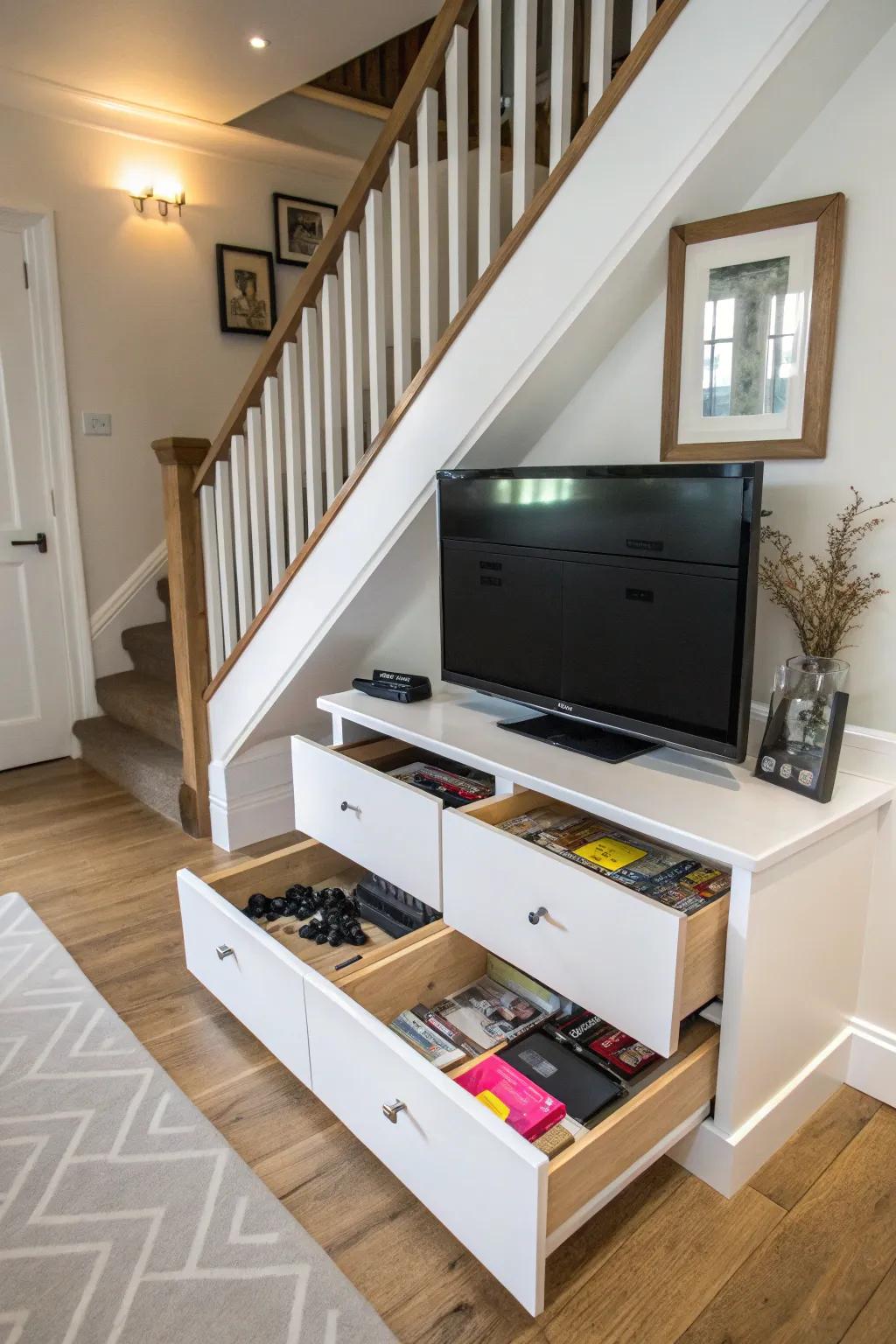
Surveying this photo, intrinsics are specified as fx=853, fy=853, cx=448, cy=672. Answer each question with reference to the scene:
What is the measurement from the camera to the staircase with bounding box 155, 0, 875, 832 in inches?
59.4

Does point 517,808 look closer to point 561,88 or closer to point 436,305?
point 436,305

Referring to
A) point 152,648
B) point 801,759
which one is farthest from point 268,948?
point 152,648

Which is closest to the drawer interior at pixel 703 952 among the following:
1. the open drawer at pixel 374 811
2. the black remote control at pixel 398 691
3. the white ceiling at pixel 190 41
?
the open drawer at pixel 374 811

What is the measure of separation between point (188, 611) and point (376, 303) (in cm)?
119

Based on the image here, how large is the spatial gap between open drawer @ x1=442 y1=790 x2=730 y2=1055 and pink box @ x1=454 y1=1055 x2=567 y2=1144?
164 mm

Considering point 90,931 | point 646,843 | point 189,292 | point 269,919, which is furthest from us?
point 189,292

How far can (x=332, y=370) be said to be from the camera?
2.29 m

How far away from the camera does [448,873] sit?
174 cm

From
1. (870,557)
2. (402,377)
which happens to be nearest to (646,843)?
(870,557)

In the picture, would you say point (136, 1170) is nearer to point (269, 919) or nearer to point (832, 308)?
point (269, 919)

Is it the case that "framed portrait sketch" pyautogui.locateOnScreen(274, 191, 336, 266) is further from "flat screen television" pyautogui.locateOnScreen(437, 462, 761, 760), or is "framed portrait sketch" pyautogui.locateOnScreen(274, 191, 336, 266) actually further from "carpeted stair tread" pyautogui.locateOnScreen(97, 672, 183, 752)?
"flat screen television" pyautogui.locateOnScreen(437, 462, 761, 760)

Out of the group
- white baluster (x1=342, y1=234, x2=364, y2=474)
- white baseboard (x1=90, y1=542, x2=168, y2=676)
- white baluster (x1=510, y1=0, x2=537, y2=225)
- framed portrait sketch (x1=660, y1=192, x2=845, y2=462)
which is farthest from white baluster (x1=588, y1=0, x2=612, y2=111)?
white baseboard (x1=90, y1=542, x2=168, y2=676)

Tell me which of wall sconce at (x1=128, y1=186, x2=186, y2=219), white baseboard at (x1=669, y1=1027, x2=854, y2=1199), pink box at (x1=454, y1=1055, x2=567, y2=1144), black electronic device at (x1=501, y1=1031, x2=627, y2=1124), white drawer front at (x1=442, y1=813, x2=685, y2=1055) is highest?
wall sconce at (x1=128, y1=186, x2=186, y2=219)

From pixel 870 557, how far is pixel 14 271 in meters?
3.29
